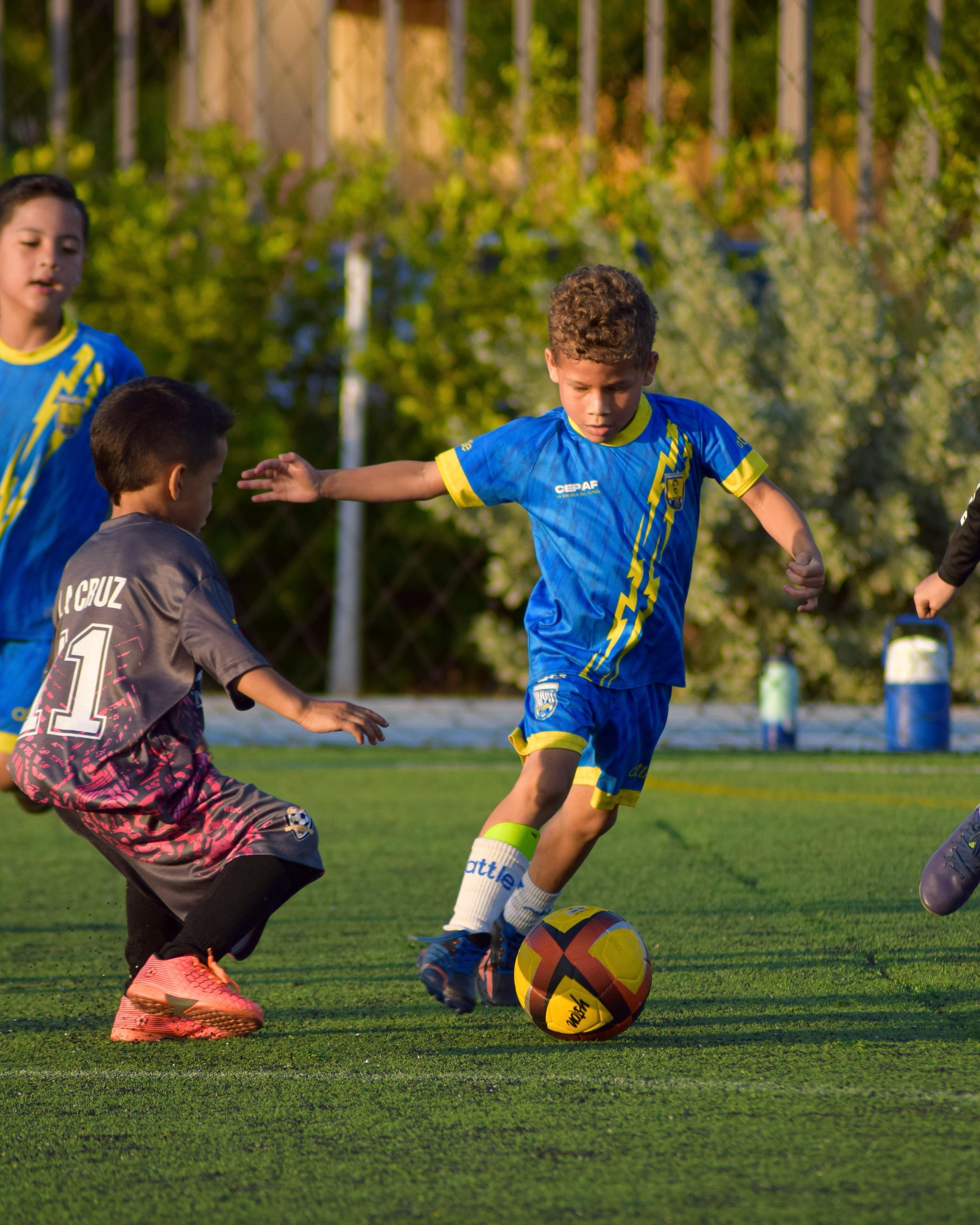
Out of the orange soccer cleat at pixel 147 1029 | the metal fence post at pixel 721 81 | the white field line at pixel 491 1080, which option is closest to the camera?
the white field line at pixel 491 1080

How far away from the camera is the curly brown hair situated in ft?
10.9

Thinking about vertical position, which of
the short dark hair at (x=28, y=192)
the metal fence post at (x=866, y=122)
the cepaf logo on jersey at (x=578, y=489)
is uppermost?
the metal fence post at (x=866, y=122)

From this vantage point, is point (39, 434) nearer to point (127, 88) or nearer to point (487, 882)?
point (487, 882)

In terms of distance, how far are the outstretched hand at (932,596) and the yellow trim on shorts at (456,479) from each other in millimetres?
984

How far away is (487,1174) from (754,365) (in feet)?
25.6

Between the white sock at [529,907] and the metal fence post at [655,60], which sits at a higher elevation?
the metal fence post at [655,60]

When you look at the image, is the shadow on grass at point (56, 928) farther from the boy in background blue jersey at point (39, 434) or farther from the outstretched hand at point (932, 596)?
the outstretched hand at point (932, 596)

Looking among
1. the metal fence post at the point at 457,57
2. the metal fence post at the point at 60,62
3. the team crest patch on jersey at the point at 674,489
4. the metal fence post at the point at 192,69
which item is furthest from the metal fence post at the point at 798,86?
the team crest patch on jersey at the point at 674,489

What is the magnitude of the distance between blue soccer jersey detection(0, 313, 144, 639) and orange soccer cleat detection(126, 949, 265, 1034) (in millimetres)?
1480

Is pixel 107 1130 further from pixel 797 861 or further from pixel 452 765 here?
pixel 452 765

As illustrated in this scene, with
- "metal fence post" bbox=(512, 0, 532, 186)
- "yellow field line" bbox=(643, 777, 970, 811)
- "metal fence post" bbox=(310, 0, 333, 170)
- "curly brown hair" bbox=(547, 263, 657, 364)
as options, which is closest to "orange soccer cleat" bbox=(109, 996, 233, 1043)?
"curly brown hair" bbox=(547, 263, 657, 364)

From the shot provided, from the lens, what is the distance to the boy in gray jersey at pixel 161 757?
3016 millimetres

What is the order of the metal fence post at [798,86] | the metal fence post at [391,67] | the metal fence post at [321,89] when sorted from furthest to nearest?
the metal fence post at [321,89], the metal fence post at [391,67], the metal fence post at [798,86]

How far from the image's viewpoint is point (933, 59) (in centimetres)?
1025
